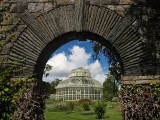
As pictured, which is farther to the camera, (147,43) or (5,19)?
(5,19)

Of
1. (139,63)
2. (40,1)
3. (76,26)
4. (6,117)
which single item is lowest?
(6,117)

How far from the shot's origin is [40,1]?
6.90 metres

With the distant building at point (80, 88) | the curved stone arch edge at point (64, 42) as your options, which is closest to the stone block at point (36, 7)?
the curved stone arch edge at point (64, 42)

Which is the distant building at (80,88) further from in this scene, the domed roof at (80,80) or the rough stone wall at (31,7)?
the rough stone wall at (31,7)

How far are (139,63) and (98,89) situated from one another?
5231 cm

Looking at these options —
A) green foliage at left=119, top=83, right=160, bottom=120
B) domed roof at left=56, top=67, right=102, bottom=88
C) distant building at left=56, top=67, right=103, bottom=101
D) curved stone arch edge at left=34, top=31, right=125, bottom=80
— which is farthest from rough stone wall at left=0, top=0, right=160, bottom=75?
domed roof at left=56, top=67, right=102, bottom=88

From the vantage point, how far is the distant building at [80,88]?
56688 millimetres

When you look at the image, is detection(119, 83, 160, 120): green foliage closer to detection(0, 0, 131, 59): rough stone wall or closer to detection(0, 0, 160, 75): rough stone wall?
detection(0, 0, 160, 75): rough stone wall

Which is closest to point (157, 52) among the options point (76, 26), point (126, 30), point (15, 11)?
point (126, 30)

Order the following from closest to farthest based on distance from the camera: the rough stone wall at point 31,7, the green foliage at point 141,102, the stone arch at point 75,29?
1. the green foliage at point 141,102
2. the stone arch at point 75,29
3. the rough stone wall at point 31,7

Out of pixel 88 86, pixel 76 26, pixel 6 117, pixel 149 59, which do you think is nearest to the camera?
pixel 6 117

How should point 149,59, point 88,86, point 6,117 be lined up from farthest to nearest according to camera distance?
point 88,86 → point 149,59 → point 6,117

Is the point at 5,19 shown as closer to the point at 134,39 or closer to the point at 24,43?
the point at 24,43

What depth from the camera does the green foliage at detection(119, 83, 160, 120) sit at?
591cm
